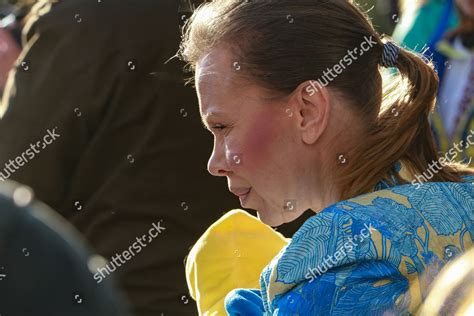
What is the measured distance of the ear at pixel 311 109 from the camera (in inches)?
83.0

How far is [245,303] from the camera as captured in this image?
2059 mm

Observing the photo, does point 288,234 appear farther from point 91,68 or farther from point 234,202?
point 91,68

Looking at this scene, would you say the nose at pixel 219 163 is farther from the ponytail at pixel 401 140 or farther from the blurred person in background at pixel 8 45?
the blurred person in background at pixel 8 45

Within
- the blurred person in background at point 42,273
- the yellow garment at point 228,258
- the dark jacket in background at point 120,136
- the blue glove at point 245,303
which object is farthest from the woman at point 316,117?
the dark jacket in background at point 120,136

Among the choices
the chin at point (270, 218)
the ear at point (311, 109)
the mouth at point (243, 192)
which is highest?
the ear at point (311, 109)

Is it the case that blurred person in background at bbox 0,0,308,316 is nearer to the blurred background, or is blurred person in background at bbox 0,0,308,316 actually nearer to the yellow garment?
the blurred background

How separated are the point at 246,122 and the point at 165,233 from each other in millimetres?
1064

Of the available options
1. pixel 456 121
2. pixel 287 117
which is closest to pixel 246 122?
pixel 287 117

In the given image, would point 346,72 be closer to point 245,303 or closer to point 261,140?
point 261,140

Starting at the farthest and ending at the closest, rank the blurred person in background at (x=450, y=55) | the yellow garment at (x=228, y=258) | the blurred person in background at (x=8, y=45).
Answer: the blurred person in background at (x=8, y=45) < the blurred person in background at (x=450, y=55) < the yellow garment at (x=228, y=258)

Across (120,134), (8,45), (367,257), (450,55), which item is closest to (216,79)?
(367,257)

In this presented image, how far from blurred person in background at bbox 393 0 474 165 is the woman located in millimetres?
1164

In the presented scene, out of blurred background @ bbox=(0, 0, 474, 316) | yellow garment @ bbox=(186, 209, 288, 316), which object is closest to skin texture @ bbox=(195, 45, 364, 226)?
yellow garment @ bbox=(186, 209, 288, 316)

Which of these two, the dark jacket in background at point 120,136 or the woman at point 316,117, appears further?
the dark jacket in background at point 120,136
